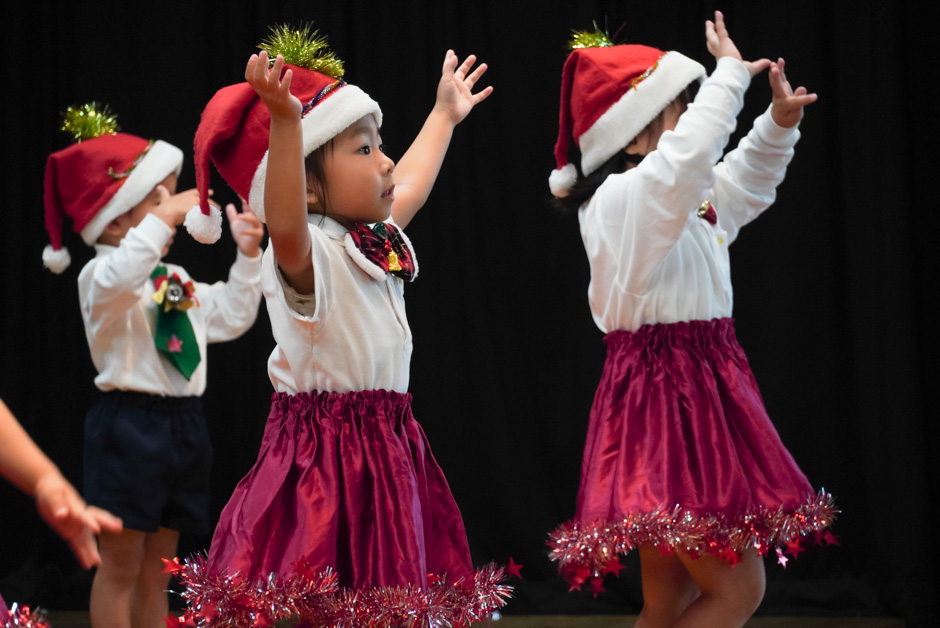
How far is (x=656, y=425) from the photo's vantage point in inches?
75.7

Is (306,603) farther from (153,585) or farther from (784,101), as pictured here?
(153,585)

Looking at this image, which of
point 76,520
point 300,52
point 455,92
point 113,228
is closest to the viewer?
point 76,520

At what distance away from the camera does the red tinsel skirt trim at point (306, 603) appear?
147cm

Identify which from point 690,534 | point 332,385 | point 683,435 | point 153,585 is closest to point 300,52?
point 332,385

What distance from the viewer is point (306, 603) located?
4.85ft

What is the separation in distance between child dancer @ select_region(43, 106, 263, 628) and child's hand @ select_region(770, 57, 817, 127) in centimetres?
140

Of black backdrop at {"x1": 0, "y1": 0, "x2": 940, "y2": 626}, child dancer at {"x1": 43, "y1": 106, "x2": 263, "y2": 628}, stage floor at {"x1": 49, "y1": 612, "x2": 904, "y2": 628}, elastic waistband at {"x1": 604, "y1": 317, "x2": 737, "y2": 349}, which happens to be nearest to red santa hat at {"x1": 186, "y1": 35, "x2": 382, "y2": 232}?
elastic waistband at {"x1": 604, "y1": 317, "x2": 737, "y2": 349}

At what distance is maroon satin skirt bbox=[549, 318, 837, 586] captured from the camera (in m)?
1.81

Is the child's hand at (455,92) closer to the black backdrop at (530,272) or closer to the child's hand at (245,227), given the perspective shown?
the child's hand at (245,227)

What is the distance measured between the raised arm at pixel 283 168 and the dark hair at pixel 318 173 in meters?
0.21

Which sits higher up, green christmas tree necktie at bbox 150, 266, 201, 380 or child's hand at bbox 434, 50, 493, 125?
child's hand at bbox 434, 50, 493, 125

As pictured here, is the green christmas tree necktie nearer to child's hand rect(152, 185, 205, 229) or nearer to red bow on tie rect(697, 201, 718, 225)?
child's hand rect(152, 185, 205, 229)

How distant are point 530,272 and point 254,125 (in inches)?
81.6

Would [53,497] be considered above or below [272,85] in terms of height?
below
